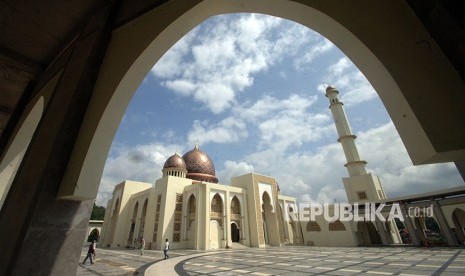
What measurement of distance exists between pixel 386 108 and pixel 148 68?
2217 millimetres

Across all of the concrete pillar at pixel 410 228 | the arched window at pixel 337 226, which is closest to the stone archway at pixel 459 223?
the concrete pillar at pixel 410 228

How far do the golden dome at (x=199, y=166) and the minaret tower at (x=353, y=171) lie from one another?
15.3 meters

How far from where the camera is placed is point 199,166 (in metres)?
28.1

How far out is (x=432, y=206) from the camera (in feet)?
53.1

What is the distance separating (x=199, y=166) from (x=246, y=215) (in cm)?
874

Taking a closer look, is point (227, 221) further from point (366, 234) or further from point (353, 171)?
point (353, 171)

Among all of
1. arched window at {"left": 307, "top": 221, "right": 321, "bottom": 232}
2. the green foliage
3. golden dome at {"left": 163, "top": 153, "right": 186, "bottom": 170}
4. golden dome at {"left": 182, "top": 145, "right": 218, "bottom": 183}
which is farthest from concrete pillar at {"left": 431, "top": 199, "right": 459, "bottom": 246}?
the green foliage

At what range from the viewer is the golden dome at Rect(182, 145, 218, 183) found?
1081 inches

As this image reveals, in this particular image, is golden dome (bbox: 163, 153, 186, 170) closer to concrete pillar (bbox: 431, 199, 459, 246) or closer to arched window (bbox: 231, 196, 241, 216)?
arched window (bbox: 231, 196, 241, 216)

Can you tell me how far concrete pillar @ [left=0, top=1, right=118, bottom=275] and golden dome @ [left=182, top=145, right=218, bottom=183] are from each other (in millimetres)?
25260

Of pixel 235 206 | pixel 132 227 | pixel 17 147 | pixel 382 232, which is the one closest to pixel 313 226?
pixel 382 232

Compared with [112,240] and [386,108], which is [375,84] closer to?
[386,108]

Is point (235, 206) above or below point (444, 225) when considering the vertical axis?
above

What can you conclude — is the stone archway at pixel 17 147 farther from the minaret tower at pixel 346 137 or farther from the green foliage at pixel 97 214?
the green foliage at pixel 97 214
